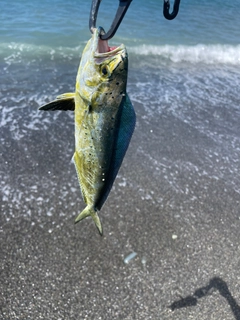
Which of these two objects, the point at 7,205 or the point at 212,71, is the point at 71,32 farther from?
the point at 7,205

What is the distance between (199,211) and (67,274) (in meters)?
2.39

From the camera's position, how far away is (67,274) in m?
4.71

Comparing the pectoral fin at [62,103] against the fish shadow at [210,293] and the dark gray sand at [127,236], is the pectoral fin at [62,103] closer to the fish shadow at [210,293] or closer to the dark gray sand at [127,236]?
the dark gray sand at [127,236]

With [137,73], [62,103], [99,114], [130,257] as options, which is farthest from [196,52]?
[99,114]

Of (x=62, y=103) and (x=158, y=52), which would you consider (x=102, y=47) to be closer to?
(x=62, y=103)

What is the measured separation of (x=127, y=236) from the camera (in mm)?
5320

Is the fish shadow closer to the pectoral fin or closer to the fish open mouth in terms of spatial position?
the pectoral fin

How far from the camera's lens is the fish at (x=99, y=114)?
2.14m

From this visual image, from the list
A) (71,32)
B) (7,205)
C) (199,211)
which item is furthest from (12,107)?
(71,32)

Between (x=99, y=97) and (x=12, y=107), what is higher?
(x=99, y=97)

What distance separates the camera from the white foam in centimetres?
1384

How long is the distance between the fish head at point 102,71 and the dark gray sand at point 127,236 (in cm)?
309

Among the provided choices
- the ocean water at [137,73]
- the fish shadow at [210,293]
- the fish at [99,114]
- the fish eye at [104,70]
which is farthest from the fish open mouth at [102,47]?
the ocean water at [137,73]

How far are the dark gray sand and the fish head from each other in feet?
10.1
